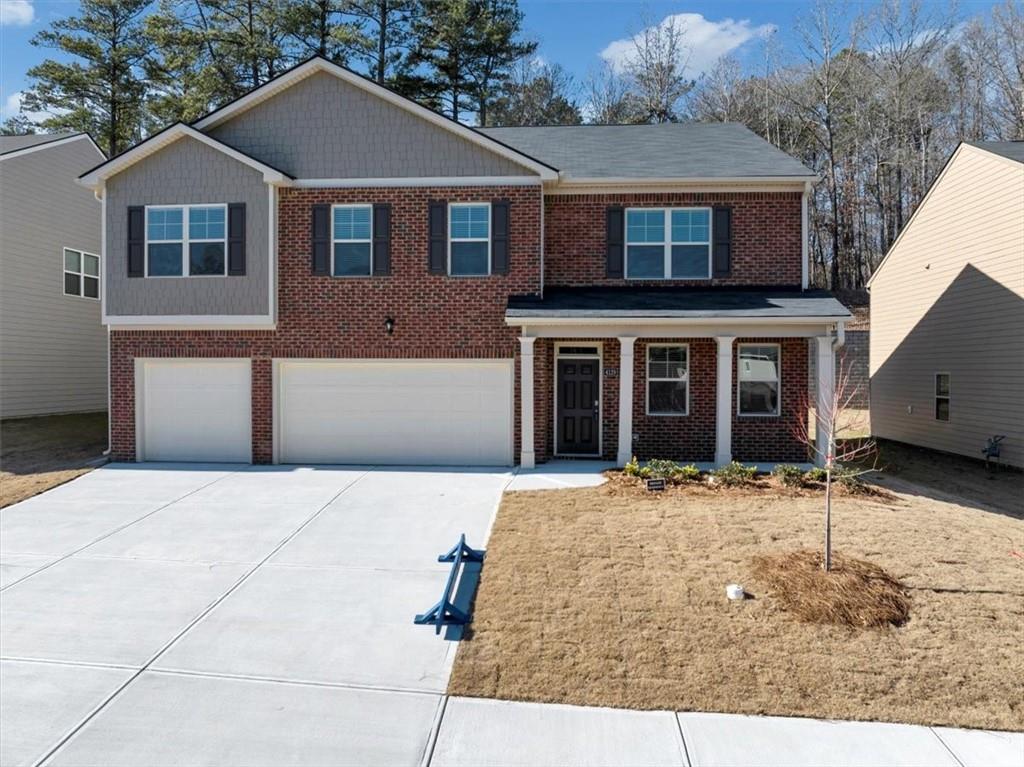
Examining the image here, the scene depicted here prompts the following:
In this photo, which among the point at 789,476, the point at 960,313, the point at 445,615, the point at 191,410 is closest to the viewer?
the point at 445,615

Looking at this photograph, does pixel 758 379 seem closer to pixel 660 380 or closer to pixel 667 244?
pixel 660 380

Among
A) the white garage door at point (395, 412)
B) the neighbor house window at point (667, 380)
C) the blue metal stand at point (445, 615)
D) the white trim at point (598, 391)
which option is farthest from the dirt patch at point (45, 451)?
the neighbor house window at point (667, 380)

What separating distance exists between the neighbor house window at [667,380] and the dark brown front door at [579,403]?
3.49 feet

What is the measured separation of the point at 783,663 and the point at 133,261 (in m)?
12.3

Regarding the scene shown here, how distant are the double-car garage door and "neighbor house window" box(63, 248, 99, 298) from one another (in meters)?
7.67

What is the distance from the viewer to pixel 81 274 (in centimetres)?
1728

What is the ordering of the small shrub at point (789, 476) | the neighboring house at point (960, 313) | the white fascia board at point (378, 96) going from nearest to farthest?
1. the small shrub at point (789, 476)
2. the white fascia board at point (378, 96)
3. the neighboring house at point (960, 313)

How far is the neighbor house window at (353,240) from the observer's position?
11422mm

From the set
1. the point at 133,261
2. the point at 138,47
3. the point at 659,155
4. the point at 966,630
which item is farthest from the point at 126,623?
the point at 138,47

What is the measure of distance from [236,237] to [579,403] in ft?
23.5

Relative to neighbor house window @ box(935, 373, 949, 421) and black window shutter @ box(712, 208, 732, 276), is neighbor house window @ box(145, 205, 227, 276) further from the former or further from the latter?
neighbor house window @ box(935, 373, 949, 421)

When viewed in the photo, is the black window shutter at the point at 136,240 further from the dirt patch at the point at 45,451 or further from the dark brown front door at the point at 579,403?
the dark brown front door at the point at 579,403

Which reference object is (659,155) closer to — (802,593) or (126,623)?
(802,593)

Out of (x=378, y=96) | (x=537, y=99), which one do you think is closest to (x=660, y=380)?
(x=378, y=96)
